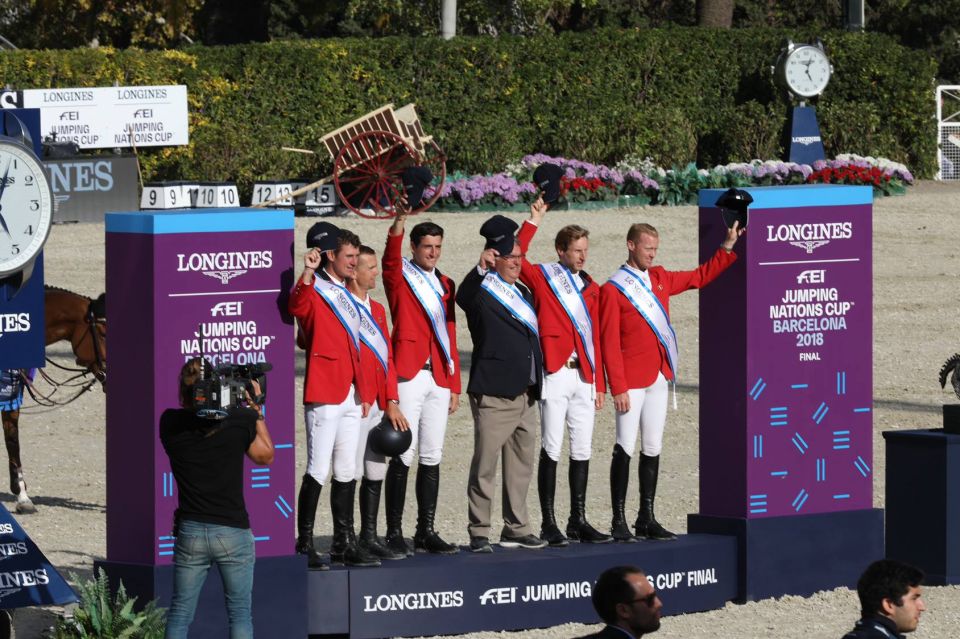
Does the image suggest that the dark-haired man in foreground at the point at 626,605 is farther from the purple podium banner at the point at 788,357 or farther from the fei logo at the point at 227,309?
the purple podium banner at the point at 788,357

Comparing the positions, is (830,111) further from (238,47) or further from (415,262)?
(415,262)

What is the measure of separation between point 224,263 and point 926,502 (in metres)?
4.51

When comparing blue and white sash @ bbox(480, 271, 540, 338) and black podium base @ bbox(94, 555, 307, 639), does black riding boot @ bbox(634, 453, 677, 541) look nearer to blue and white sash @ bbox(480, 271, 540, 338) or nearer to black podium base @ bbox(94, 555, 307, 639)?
blue and white sash @ bbox(480, 271, 540, 338)

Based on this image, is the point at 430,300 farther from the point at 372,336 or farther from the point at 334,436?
the point at 334,436

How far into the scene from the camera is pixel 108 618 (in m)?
9.15

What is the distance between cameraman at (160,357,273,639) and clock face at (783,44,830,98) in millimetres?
21897

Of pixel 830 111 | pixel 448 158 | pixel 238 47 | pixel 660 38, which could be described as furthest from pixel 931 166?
pixel 238 47

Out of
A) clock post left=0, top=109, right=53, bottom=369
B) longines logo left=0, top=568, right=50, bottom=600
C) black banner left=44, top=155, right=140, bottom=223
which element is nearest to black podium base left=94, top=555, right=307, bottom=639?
longines logo left=0, top=568, right=50, bottom=600

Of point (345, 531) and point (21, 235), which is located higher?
point (21, 235)

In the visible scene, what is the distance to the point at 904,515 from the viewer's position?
37.5 ft

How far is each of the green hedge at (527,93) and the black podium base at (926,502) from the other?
16.7m

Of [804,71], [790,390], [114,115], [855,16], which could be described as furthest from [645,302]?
[855,16]

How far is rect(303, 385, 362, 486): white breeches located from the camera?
9.82 meters

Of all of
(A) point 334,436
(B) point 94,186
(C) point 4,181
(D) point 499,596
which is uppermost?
(B) point 94,186
